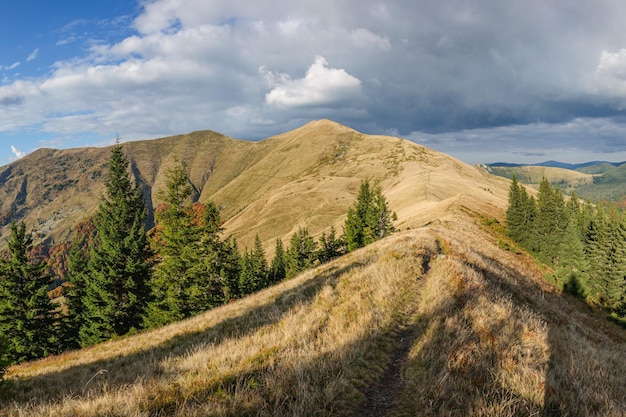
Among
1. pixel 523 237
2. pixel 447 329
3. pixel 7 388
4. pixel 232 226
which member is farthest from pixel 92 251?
pixel 232 226

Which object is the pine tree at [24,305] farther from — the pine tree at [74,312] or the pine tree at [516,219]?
the pine tree at [516,219]

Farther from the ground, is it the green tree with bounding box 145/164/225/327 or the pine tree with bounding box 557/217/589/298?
the green tree with bounding box 145/164/225/327

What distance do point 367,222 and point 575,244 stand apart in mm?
37925

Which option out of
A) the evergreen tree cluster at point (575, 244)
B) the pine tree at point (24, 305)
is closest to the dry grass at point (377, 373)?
the pine tree at point (24, 305)

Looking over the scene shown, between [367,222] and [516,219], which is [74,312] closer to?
[367,222]

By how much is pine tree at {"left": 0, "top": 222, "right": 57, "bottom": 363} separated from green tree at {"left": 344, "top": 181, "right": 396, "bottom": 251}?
157 ft

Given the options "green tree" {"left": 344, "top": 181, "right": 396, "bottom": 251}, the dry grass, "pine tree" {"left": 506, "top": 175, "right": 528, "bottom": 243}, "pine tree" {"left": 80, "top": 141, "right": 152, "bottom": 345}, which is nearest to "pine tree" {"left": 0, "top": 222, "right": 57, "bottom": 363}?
"pine tree" {"left": 80, "top": 141, "right": 152, "bottom": 345}

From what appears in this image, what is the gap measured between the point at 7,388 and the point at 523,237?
80.3m

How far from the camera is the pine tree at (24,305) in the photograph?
3219cm

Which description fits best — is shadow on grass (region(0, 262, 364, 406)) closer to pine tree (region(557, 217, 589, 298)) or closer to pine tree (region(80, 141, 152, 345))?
pine tree (region(80, 141, 152, 345))

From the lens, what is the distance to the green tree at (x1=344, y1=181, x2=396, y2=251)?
6325 cm

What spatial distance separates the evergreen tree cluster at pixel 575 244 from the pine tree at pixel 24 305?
6750cm

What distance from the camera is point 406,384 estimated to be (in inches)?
251

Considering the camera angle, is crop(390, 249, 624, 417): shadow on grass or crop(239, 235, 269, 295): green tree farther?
crop(239, 235, 269, 295): green tree
